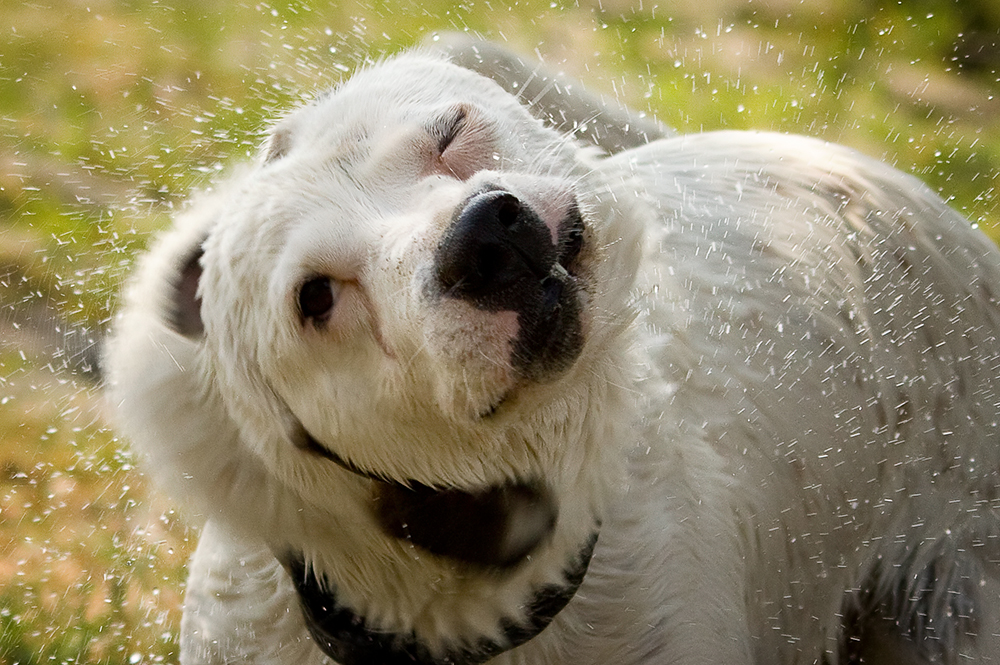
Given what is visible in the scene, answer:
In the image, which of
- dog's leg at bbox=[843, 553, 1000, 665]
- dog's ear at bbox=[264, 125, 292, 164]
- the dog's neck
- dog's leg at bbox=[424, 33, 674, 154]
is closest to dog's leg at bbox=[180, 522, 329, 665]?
the dog's neck

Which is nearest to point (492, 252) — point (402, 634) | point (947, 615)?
point (402, 634)

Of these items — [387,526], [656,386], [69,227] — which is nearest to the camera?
[387,526]

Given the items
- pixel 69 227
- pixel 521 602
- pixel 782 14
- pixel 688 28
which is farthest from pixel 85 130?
pixel 521 602

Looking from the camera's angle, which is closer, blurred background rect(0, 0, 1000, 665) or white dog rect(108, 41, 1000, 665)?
white dog rect(108, 41, 1000, 665)

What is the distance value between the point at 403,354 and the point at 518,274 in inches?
11.9

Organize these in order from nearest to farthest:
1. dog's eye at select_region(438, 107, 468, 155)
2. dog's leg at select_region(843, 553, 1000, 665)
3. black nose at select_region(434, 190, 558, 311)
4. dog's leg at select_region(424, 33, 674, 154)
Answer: black nose at select_region(434, 190, 558, 311), dog's eye at select_region(438, 107, 468, 155), dog's leg at select_region(843, 553, 1000, 665), dog's leg at select_region(424, 33, 674, 154)

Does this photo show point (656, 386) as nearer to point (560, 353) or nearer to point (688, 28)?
point (560, 353)

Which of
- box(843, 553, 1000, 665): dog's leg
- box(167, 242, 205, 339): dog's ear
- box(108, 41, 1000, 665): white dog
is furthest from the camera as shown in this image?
box(843, 553, 1000, 665): dog's leg

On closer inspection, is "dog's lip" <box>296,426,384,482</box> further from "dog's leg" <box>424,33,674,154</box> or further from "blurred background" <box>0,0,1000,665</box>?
"blurred background" <box>0,0,1000,665</box>

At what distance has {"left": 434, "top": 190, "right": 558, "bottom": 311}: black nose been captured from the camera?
2.06 m

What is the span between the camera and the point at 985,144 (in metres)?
6.67

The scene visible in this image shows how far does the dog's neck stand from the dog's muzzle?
0.65 metres

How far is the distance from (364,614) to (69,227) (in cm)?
428

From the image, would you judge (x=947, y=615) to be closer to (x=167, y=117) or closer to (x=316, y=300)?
(x=316, y=300)
